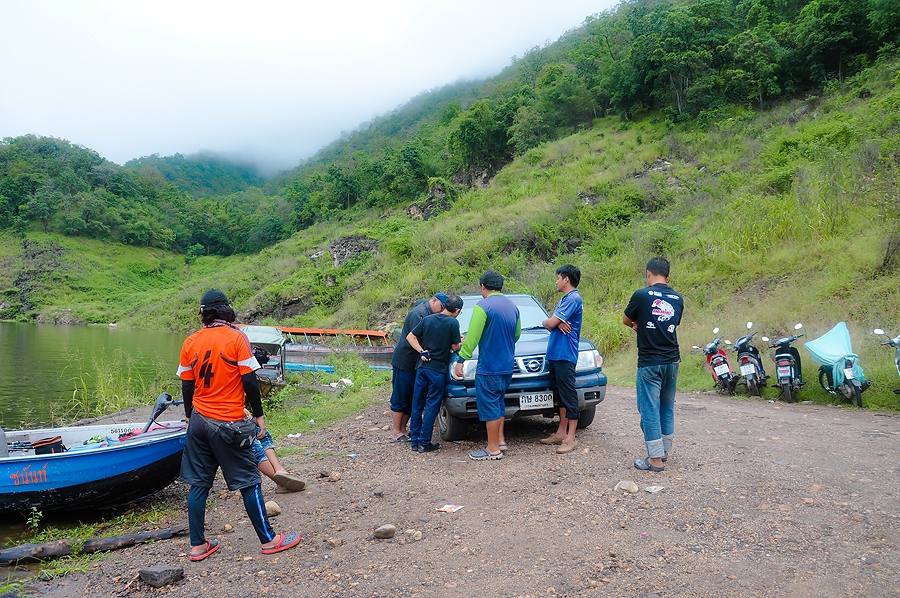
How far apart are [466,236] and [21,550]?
2715cm

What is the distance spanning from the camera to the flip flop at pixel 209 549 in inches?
161

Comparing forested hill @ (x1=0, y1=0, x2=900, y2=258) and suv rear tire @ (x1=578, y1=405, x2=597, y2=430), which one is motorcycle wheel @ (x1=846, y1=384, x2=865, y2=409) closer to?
suv rear tire @ (x1=578, y1=405, x2=597, y2=430)

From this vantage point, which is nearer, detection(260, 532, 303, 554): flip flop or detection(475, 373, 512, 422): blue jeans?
detection(260, 532, 303, 554): flip flop

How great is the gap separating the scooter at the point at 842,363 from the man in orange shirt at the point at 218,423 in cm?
739

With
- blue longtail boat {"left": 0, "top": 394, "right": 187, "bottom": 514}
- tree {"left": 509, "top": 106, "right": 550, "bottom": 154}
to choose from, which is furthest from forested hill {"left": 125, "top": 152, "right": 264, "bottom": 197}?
blue longtail boat {"left": 0, "top": 394, "right": 187, "bottom": 514}

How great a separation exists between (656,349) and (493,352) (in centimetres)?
153

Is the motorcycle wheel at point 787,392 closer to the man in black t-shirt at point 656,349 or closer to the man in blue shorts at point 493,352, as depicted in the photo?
the man in black t-shirt at point 656,349

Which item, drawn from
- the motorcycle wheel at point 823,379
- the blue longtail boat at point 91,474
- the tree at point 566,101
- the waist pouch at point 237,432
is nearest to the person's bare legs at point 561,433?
the waist pouch at point 237,432

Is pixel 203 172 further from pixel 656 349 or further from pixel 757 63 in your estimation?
pixel 656 349

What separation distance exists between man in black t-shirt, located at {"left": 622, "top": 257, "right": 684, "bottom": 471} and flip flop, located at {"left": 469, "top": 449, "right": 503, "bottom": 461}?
1.46 metres

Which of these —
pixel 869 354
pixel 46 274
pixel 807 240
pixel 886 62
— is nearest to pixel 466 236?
pixel 807 240

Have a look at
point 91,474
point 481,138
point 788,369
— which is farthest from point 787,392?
point 481,138

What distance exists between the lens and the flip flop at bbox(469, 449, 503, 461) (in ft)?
18.7

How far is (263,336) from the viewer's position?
571 inches
